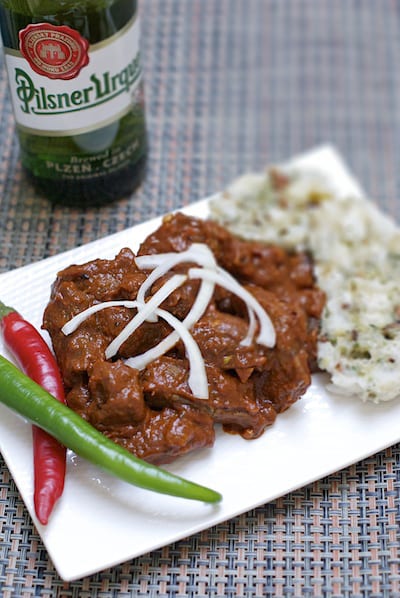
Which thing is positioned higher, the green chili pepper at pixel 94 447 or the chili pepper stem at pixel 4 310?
the chili pepper stem at pixel 4 310

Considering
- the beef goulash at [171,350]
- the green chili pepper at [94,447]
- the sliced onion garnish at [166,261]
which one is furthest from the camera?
the sliced onion garnish at [166,261]

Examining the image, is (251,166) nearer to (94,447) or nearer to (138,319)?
(138,319)

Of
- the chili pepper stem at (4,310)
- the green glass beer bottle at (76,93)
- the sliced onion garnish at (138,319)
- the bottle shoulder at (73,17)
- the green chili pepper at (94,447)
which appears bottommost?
the green chili pepper at (94,447)

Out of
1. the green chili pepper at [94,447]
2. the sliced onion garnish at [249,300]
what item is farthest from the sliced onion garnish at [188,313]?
the green chili pepper at [94,447]

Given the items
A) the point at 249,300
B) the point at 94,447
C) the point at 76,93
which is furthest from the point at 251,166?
the point at 94,447

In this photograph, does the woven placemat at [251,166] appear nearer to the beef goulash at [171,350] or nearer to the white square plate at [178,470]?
the white square plate at [178,470]

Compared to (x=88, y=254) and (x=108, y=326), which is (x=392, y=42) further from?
(x=108, y=326)

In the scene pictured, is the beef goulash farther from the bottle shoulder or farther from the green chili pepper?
the bottle shoulder
